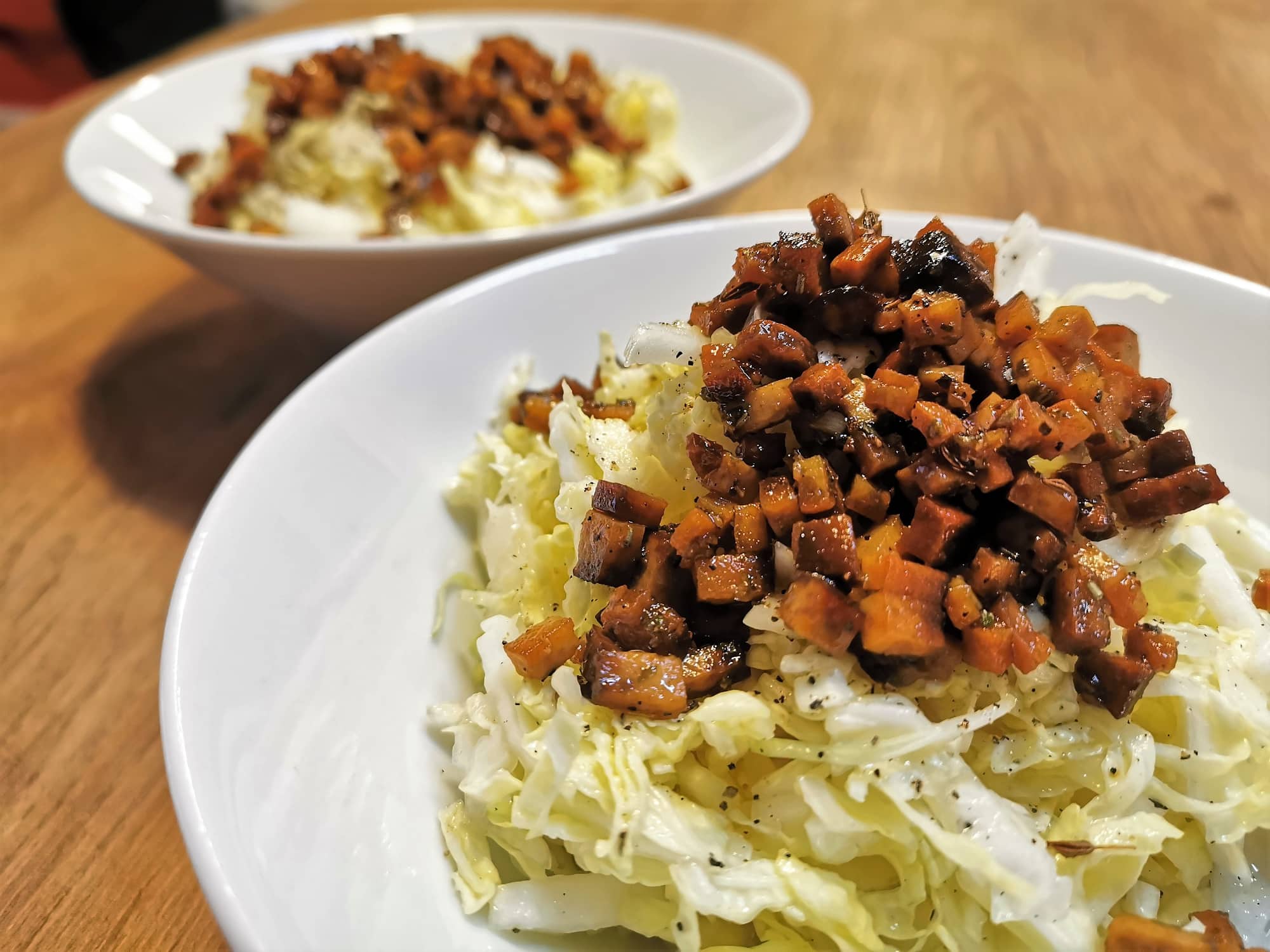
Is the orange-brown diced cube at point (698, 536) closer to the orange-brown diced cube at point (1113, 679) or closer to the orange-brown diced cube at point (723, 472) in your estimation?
the orange-brown diced cube at point (723, 472)

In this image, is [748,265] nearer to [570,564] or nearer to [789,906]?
[570,564]

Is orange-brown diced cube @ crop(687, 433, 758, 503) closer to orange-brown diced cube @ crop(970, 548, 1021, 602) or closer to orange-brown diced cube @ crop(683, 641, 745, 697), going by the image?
orange-brown diced cube @ crop(683, 641, 745, 697)

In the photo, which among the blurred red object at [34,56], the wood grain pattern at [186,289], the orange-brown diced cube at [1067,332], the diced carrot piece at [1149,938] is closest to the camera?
the diced carrot piece at [1149,938]

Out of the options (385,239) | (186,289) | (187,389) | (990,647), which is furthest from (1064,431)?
(186,289)

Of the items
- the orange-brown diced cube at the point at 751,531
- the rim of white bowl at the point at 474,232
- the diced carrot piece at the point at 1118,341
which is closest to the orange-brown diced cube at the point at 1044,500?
the orange-brown diced cube at the point at 751,531

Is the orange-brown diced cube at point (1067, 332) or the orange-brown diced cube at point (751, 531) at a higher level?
the orange-brown diced cube at point (1067, 332)

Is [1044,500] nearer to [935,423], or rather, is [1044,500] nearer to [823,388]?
[935,423]

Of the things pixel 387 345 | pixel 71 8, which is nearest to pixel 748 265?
pixel 387 345

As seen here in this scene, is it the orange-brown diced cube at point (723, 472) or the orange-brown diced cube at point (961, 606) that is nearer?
the orange-brown diced cube at point (961, 606)
